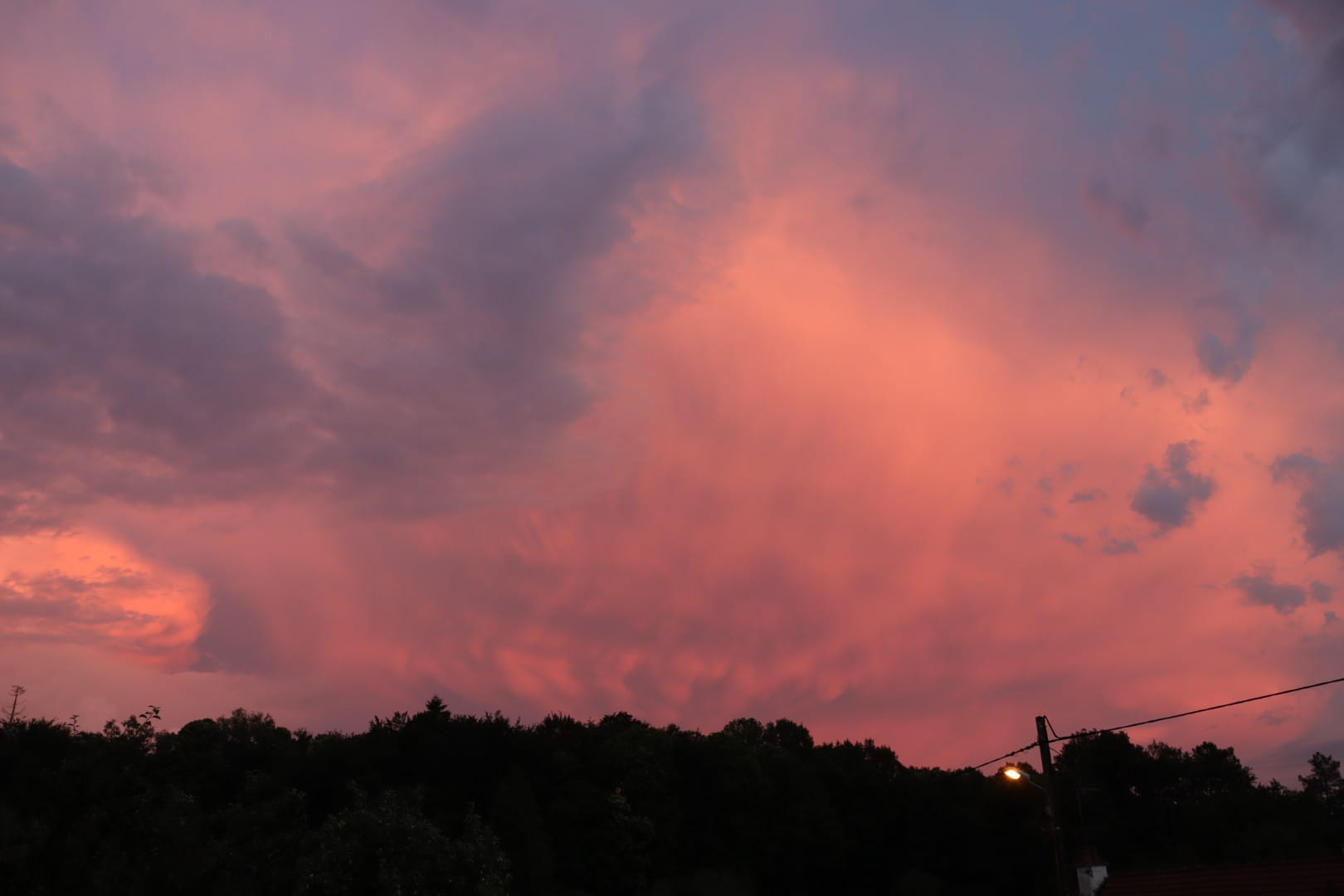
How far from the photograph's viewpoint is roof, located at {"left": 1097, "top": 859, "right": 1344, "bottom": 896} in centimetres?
4362

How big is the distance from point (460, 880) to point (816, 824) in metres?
54.9

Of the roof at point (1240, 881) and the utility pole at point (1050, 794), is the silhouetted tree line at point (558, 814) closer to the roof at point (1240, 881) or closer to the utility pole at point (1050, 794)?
the roof at point (1240, 881)

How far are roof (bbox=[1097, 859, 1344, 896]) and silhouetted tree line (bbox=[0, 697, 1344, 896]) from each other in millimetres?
6500

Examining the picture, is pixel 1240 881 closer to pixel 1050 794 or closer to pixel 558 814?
pixel 1050 794

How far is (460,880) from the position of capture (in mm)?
52406

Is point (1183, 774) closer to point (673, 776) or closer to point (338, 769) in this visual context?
point (673, 776)

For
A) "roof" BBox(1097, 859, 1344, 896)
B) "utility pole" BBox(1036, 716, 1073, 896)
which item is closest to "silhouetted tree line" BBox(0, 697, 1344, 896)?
"roof" BBox(1097, 859, 1344, 896)

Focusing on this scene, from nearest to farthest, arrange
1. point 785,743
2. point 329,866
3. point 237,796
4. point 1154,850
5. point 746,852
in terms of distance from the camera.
Result: point 329,866
point 237,796
point 746,852
point 1154,850
point 785,743

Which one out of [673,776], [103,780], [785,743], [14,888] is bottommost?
[14,888]

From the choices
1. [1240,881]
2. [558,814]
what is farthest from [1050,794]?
[558,814]

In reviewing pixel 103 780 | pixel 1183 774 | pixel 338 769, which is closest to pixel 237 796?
pixel 338 769

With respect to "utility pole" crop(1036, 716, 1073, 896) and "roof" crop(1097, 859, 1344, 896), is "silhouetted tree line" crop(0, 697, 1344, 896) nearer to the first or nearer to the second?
"roof" crop(1097, 859, 1344, 896)

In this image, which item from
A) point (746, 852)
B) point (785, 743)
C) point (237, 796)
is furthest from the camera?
point (785, 743)

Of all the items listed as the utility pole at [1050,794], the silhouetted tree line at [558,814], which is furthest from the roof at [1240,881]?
the utility pole at [1050,794]
